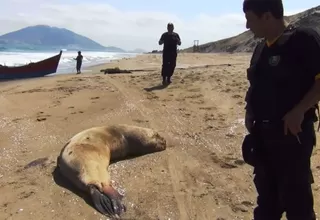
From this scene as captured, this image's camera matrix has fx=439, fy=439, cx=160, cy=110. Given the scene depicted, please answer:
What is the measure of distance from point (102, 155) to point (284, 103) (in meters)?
2.94

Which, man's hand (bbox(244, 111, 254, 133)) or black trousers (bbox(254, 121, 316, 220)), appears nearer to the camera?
black trousers (bbox(254, 121, 316, 220))

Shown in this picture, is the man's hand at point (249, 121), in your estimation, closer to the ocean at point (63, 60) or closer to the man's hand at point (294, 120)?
the man's hand at point (294, 120)

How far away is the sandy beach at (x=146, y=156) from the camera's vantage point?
4.12m

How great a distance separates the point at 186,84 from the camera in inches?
426

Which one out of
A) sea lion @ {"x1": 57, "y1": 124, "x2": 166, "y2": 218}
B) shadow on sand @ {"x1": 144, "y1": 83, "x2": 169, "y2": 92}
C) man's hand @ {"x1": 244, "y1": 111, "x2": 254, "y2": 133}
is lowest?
sea lion @ {"x1": 57, "y1": 124, "x2": 166, "y2": 218}

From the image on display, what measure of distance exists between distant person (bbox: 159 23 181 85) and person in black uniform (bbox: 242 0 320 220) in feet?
28.6

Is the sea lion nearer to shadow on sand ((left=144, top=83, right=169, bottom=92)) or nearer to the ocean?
shadow on sand ((left=144, top=83, right=169, bottom=92))

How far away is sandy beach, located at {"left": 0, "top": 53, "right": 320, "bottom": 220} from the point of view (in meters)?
4.12

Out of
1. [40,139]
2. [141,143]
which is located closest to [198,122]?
[141,143]

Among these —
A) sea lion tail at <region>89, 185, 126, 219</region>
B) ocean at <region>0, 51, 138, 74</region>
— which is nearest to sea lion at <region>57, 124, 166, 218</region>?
sea lion tail at <region>89, 185, 126, 219</region>

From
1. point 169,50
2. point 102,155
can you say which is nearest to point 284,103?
point 102,155

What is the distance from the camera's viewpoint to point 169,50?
462 inches

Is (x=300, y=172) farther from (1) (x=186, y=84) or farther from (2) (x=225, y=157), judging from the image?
(1) (x=186, y=84)

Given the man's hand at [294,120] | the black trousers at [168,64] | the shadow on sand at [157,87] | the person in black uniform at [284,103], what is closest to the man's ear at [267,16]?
the person in black uniform at [284,103]
